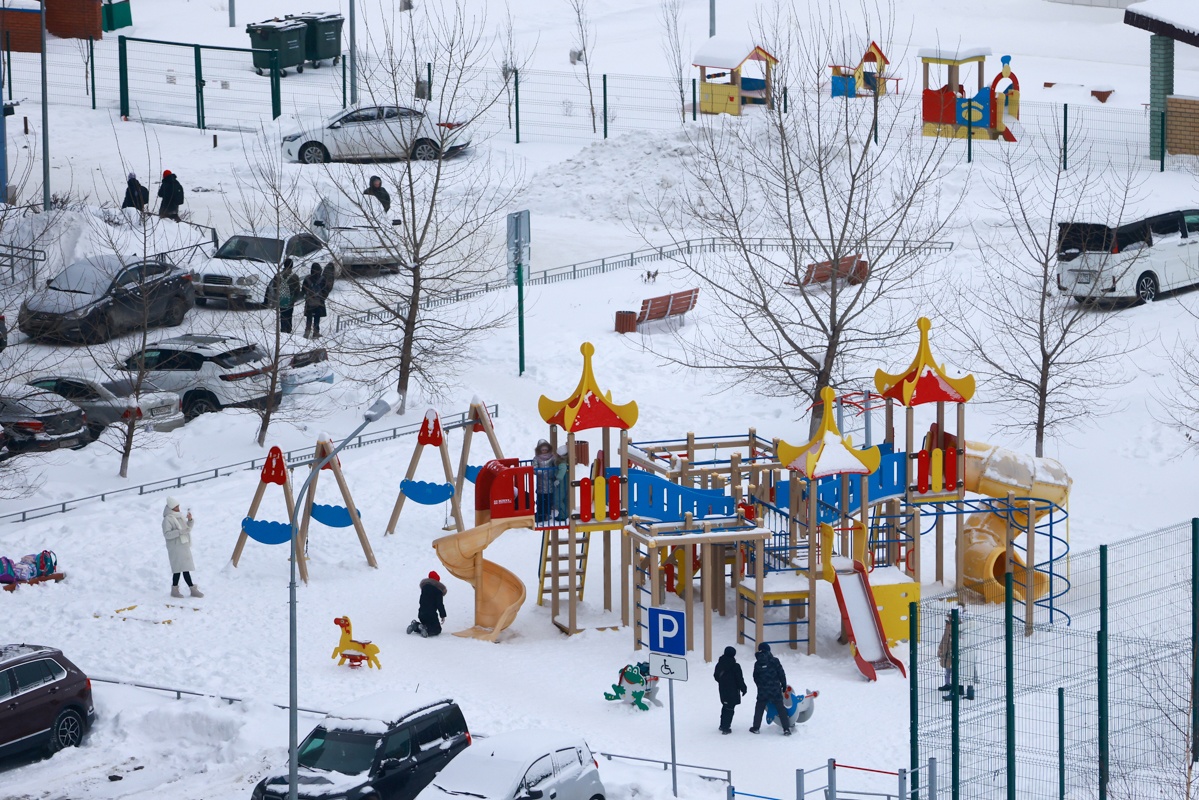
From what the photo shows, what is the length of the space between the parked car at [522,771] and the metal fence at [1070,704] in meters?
3.17

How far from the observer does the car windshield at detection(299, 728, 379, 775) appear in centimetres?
1761

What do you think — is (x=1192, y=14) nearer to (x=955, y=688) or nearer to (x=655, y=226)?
(x=655, y=226)

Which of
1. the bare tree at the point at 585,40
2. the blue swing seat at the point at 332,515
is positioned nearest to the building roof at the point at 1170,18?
the bare tree at the point at 585,40

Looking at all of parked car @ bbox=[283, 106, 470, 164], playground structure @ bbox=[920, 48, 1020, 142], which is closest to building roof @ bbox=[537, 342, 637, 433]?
playground structure @ bbox=[920, 48, 1020, 142]

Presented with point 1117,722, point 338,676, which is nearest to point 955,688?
point 1117,722

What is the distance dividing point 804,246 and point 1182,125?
1625 centimetres

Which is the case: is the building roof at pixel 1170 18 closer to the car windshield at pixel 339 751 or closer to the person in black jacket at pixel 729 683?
the person in black jacket at pixel 729 683

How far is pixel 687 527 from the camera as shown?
2184 cm

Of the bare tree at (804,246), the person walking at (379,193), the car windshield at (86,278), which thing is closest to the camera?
the bare tree at (804,246)

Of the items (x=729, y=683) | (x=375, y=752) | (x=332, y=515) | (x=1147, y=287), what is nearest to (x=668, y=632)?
(x=729, y=683)

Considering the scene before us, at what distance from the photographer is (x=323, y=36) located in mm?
51562

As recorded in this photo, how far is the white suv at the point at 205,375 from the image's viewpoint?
29.8m

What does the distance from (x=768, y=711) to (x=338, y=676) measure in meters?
5.06

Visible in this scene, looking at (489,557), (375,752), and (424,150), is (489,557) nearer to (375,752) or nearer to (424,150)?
(375,752)
